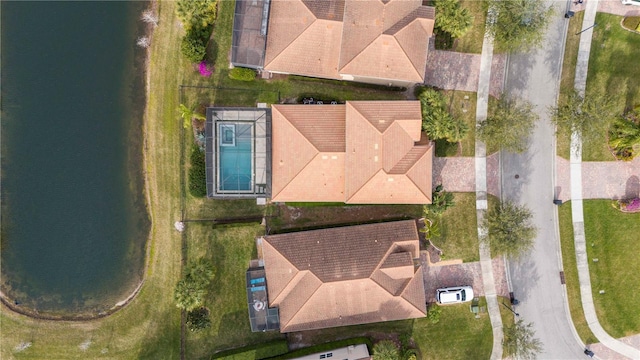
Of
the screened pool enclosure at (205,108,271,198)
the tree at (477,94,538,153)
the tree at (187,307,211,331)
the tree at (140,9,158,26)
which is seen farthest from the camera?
the tree at (140,9,158,26)

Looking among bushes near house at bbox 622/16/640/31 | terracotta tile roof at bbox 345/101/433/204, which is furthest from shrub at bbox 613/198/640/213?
terracotta tile roof at bbox 345/101/433/204

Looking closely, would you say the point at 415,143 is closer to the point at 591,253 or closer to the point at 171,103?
the point at 591,253

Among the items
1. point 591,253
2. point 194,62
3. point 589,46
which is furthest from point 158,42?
point 591,253

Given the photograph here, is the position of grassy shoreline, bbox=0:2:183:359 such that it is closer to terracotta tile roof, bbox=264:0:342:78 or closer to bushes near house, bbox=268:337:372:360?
terracotta tile roof, bbox=264:0:342:78

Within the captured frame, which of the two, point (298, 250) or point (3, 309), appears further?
point (3, 309)

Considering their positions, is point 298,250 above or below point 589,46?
below

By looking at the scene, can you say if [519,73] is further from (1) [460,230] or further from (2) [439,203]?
(1) [460,230]
